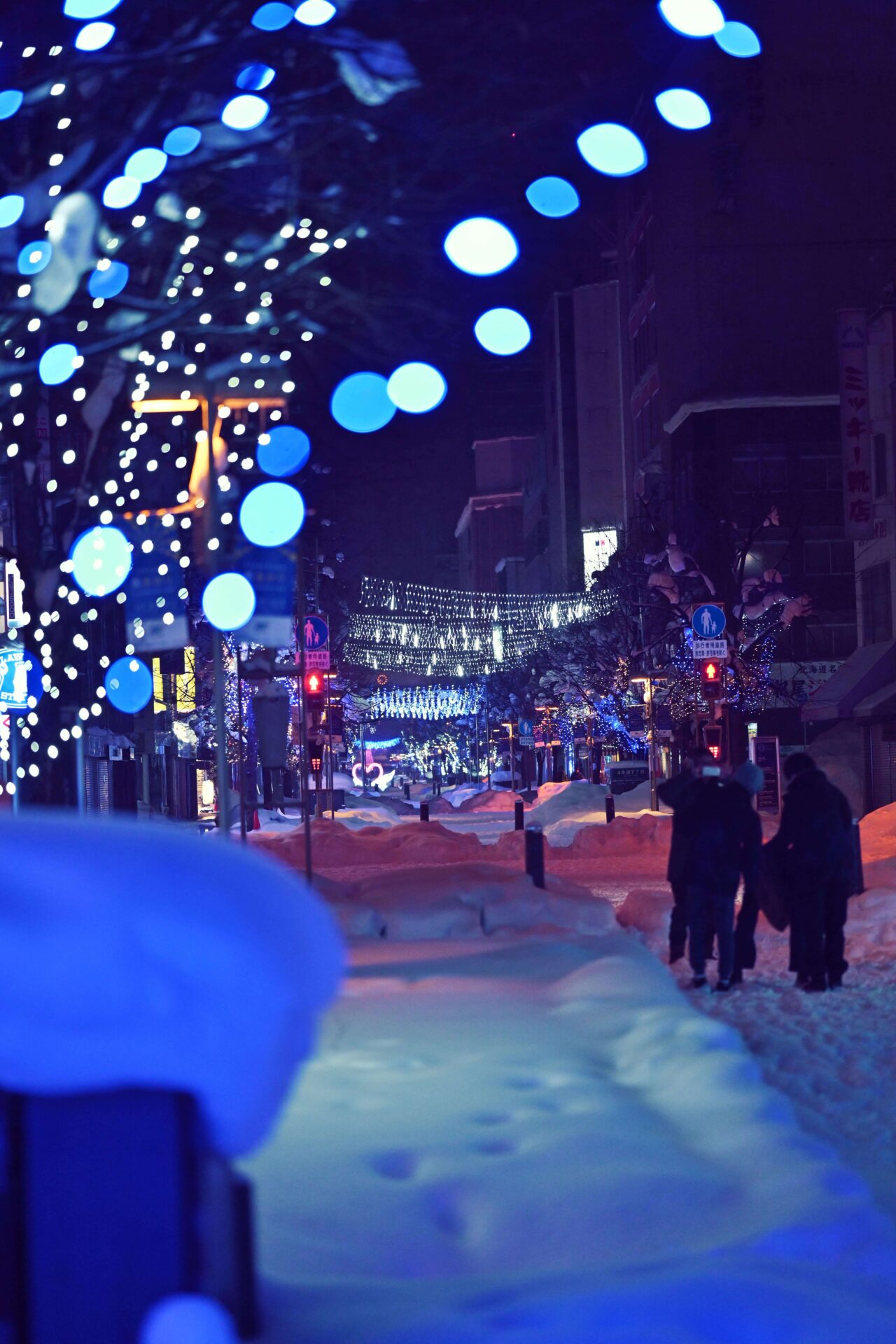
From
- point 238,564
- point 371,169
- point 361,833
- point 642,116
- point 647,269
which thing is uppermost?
point 642,116

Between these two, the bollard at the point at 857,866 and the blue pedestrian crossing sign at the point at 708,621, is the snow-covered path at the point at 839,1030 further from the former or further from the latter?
the blue pedestrian crossing sign at the point at 708,621

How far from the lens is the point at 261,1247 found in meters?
5.02

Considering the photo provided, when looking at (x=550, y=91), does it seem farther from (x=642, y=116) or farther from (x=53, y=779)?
(x=642, y=116)

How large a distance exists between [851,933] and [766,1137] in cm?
936

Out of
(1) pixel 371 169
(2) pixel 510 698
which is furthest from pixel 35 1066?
(2) pixel 510 698

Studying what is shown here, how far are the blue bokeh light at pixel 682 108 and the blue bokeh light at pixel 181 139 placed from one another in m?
3.64

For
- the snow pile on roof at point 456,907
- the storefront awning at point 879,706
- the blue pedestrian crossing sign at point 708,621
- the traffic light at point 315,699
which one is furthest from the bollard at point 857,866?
the traffic light at point 315,699

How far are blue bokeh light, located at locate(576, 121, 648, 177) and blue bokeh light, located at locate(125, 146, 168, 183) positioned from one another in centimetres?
307

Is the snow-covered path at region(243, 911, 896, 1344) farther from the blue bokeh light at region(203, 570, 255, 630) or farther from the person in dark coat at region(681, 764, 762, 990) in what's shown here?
the blue bokeh light at region(203, 570, 255, 630)

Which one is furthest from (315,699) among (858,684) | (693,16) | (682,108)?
(693,16)

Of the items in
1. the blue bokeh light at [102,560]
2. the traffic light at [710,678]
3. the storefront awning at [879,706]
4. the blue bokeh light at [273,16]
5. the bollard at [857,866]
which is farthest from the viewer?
the traffic light at [710,678]

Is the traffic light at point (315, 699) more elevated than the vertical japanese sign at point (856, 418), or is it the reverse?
the vertical japanese sign at point (856, 418)

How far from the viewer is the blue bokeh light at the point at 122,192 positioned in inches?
463

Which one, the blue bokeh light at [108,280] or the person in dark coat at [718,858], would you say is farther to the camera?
the blue bokeh light at [108,280]
